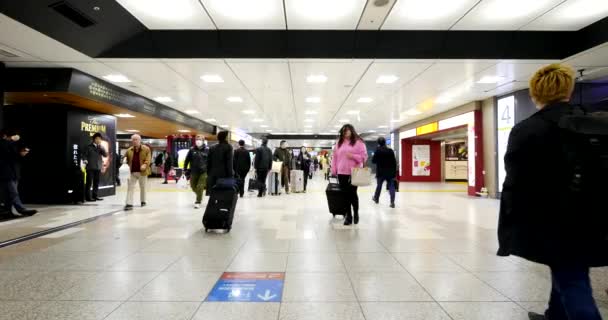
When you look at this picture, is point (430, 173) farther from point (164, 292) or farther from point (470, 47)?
point (164, 292)

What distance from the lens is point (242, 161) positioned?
10422mm

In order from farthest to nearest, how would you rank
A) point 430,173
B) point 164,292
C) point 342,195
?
point 430,173
point 342,195
point 164,292

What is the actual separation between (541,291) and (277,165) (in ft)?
30.2

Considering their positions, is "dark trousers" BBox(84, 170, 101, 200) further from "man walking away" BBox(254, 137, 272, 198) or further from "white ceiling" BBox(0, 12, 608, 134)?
"man walking away" BBox(254, 137, 272, 198)

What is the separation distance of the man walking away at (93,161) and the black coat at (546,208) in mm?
9878

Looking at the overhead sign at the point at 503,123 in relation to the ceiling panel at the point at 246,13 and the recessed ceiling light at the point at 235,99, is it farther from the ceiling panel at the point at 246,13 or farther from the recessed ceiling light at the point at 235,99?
the recessed ceiling light at the point at 235,99

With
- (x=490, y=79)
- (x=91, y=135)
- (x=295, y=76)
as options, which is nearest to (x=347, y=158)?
(x=295, y=76)

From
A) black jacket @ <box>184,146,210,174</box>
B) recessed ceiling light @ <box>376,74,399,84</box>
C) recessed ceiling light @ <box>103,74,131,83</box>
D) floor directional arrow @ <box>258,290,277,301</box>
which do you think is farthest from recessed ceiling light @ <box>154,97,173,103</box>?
floor directional arrow @ <box>258,290,277,301</box>

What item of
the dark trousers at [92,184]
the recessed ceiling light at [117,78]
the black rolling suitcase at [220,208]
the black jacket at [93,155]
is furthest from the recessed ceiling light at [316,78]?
the dark trousers at [92,184]

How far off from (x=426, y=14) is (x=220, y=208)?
14.3 feet

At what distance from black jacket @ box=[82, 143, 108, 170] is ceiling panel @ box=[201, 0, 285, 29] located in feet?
17.5

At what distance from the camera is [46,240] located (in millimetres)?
4672

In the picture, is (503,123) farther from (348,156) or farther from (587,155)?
(587,155)

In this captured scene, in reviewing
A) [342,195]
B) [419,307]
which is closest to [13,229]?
[342,195]
